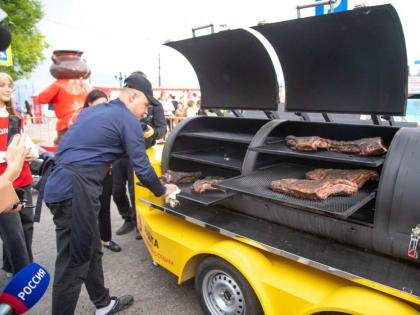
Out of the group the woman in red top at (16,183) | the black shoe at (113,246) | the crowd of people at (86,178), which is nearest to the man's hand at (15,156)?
the crowd of people at (86,178)

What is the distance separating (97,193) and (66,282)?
76cm

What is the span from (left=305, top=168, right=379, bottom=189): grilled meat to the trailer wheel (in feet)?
3.60

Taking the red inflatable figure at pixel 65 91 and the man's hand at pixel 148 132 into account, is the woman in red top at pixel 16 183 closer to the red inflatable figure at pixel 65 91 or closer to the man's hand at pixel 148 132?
the man's hand at pixel 148 132

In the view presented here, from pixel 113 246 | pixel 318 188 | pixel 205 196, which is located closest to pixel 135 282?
pixel 113 246

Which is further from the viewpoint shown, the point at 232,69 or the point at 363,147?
the point at 232,69

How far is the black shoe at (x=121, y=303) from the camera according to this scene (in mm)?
2843

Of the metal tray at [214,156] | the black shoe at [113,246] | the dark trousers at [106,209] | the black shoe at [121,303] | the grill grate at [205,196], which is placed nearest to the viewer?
the grill grate at [205,196]

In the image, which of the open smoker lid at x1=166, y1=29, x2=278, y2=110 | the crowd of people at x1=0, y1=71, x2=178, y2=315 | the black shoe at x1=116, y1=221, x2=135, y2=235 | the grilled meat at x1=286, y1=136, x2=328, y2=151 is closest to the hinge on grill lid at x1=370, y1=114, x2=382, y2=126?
the grilled meat at x1=286, y1=136, x2=328, y2=151

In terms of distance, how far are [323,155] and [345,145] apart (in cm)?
27

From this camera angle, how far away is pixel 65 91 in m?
6.31

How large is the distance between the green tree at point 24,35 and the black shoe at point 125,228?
13.2 m

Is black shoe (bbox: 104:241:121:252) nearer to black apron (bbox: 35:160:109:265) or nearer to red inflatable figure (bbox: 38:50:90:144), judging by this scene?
black apron (bbox: 35:160:109:265)

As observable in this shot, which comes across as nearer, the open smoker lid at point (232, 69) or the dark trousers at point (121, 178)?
the open smoker lid at point (232, 69)

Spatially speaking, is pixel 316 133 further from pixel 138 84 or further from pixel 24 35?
pixel 24 35
